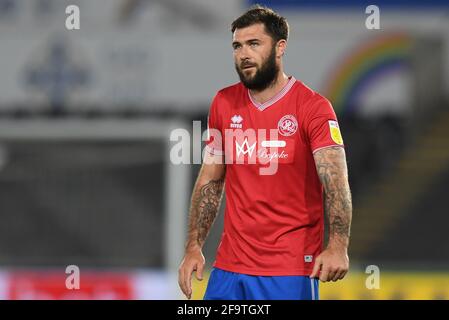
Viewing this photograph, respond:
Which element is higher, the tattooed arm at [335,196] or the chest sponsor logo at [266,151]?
the chest sponsor logo at [266,151]

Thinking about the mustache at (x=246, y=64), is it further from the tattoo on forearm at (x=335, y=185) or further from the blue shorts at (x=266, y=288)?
the blue shorts at (x=266, y=288)

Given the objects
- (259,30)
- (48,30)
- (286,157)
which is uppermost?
(48,30)

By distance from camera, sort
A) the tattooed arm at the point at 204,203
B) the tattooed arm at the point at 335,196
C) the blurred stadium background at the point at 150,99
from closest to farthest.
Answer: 1. the tattooed arm at the point at 335,196
2. the tattooed arm at the point at 204,203
3. the blurred stadium background at the point at 150,99

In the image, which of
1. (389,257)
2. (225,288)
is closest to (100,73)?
(389,257)

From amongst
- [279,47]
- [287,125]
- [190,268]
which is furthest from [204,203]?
[279,47]

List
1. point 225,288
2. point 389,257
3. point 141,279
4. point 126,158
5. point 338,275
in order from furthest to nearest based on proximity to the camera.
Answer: point 126,158, point 389,257, point 141,279, point 225,288, point 338,275

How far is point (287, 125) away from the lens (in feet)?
15.8

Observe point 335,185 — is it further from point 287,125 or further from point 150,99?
point 150,99

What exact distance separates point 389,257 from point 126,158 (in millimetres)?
3910

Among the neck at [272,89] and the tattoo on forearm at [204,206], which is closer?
the neck at [272,89]

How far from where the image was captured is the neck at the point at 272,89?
491 centimetres

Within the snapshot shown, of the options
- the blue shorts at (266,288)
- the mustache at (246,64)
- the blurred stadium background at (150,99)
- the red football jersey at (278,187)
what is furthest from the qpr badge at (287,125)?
the blurred stadium background at (150,99)
